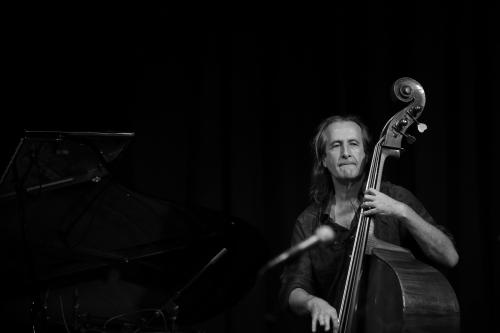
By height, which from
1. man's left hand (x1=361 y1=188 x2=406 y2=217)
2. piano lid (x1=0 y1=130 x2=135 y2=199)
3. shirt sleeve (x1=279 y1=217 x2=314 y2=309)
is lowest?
shirt sleeve (x1=279 y1=217 x2=314 y2=309)

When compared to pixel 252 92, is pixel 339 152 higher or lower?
lower

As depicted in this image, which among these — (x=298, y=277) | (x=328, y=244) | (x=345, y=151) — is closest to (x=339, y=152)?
(x=345, y=151)

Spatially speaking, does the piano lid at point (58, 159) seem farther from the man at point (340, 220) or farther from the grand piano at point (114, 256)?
the man at point (340, 220)

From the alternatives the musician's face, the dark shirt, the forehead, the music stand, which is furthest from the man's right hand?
the music stand

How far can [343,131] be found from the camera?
261 cm

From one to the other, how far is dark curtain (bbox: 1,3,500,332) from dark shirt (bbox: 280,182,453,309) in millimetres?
679

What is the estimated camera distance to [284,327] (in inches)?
131

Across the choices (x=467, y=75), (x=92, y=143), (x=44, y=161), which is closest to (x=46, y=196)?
(x=44, y=161)

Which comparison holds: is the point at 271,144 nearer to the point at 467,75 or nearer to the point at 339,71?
the point at 339,71

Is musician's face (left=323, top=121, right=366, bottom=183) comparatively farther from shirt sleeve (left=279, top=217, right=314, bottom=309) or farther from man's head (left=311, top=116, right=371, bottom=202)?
shirt sleeve (left=279, top=217, right=314, bottom=309)

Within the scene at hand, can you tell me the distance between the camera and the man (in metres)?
2.21

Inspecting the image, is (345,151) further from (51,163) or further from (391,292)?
(51,163)

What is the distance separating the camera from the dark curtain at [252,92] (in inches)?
125

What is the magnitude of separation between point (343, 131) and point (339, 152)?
0.11 metres
